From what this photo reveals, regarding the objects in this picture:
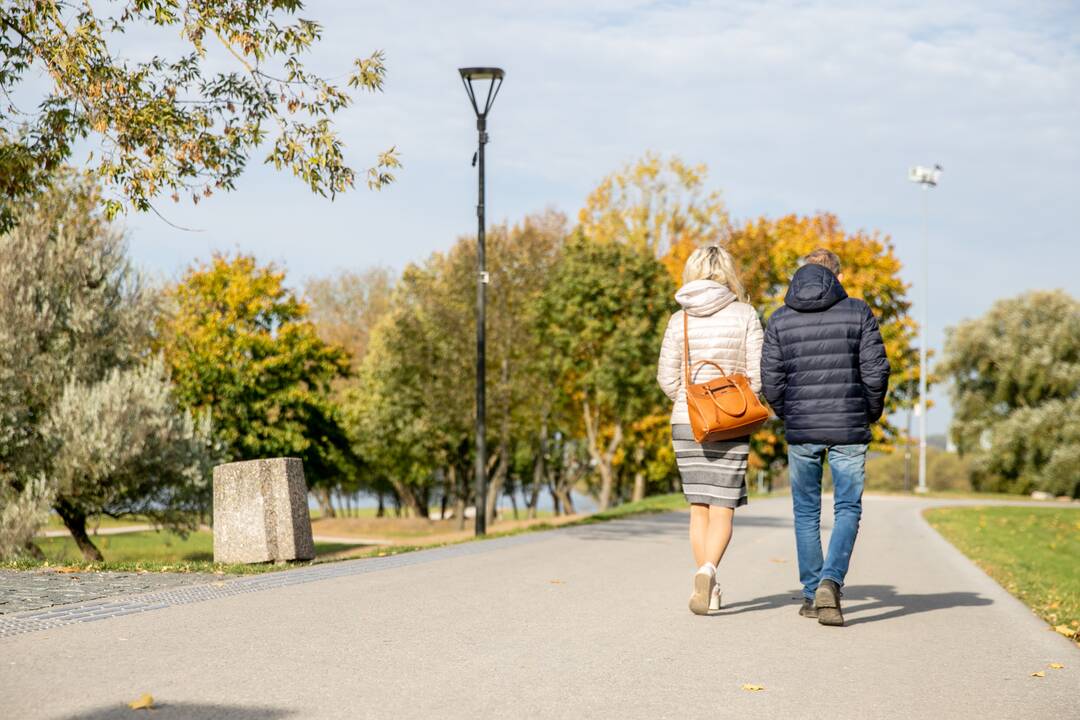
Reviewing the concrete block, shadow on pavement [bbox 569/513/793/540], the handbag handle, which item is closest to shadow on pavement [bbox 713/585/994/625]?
the handbag handle

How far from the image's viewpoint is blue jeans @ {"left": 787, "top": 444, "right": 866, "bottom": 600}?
22.7 ft

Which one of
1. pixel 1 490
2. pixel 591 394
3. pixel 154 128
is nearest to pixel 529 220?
pixel 591 394

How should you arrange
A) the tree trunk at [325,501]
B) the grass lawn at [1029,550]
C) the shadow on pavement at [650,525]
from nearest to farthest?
the grass lawn at [1029,550] < the shadow on pavement at [650,525] < the tree trunk at [325,501]

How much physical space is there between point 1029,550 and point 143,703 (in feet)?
48.5

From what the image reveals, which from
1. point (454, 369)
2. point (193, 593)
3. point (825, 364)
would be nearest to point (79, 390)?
point (193, 593)

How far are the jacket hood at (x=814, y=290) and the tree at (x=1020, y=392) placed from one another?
45345mm

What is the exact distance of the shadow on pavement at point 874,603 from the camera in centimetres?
755

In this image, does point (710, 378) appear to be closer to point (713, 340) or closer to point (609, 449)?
point (713, 340)

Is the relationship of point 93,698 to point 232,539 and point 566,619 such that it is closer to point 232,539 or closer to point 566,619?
point 566,619

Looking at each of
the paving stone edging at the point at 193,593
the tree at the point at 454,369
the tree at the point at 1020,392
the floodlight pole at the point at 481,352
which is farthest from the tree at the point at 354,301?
the paving stone edging at the point at 193,593

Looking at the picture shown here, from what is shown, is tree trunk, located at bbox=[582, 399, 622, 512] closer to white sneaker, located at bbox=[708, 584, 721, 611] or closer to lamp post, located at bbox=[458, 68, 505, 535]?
lamp post, located at bbox=[458, 68, 505, 535]

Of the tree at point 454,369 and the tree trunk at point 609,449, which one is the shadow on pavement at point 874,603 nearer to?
the tree at point 454,369

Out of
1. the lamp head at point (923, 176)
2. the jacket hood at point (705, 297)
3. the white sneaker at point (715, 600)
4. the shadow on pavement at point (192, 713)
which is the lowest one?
the white sneaker at point (715, 600)

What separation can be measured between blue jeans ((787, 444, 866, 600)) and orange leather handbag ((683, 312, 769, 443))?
30 centimetres
